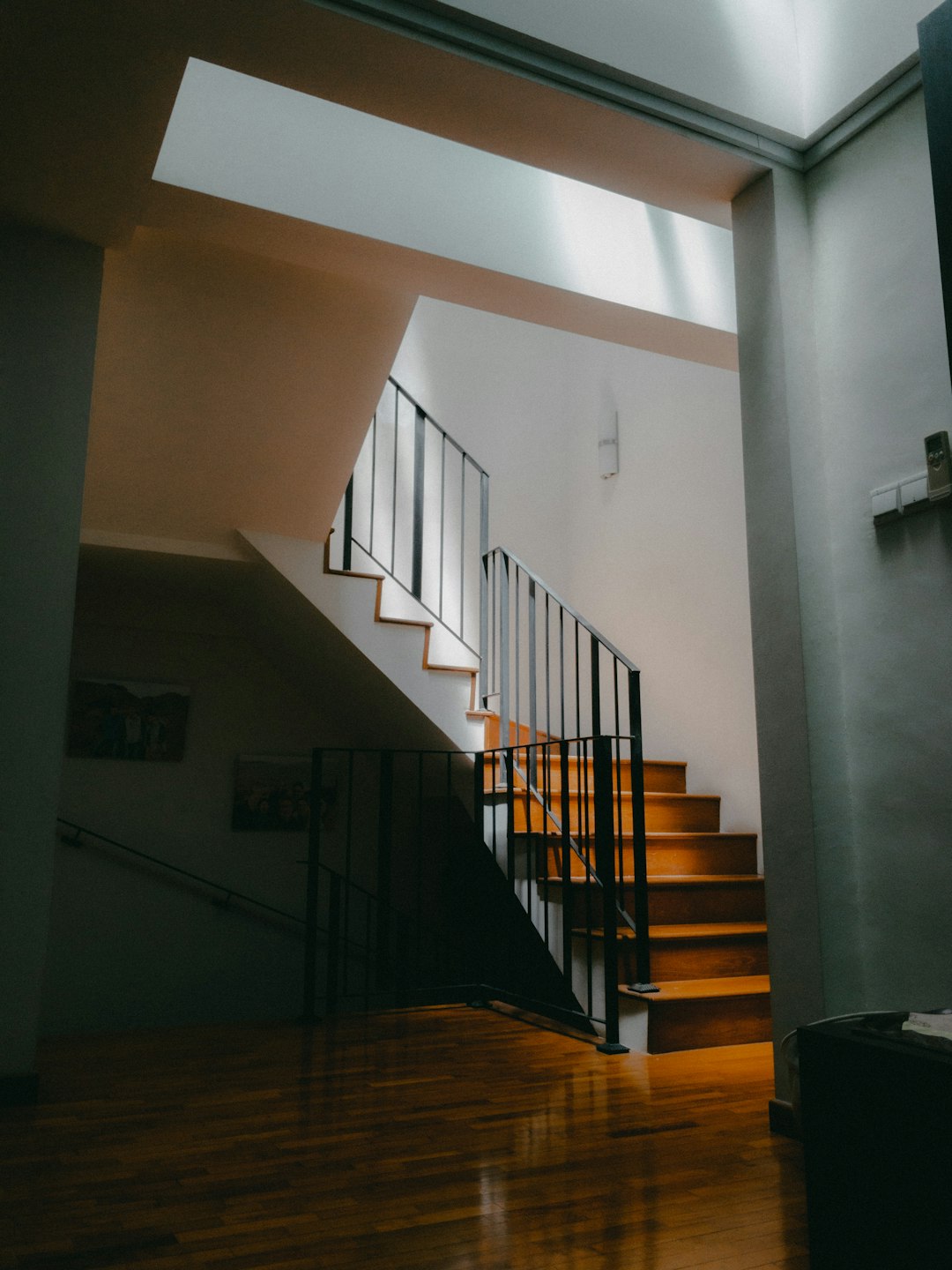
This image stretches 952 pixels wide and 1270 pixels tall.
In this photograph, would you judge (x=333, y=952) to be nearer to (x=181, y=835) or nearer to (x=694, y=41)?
(x=181, y=835)

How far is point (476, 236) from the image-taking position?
329cm

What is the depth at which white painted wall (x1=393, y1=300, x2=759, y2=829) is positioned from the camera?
5.00 meters

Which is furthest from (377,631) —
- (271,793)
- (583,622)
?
(271,793)

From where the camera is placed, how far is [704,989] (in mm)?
3354

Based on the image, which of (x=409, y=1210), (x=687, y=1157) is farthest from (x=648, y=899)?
(x=409, y=1210)

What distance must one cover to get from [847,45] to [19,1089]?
140 inches

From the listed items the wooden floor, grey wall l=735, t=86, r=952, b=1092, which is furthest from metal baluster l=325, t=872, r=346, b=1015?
grey wall l=735, t=86, r=952, b=1092

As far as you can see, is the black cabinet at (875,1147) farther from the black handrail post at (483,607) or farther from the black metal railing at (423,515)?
the black metal railing at (423,515)

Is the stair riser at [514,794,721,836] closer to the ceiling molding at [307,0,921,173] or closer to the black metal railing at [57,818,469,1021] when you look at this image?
the black metal railing at [57,818,469,1021]

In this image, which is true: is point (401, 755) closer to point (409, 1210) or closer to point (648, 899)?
point (648, 899)

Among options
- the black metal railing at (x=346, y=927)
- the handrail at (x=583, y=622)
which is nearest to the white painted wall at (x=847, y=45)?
the handrail at (x=583, y=622)

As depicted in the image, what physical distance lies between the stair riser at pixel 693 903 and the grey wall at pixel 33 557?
197 cm

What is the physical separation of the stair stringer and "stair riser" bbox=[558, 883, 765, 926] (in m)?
1.08

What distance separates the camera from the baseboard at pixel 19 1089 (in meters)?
2.50
